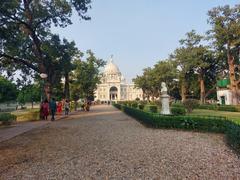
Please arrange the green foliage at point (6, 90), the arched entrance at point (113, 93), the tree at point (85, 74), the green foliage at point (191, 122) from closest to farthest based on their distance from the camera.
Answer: the green foliage at point (191, 122) → the tree at point (85, 74) → the green foliage at point (6, 90) → the arched entrance at point (113, 93)

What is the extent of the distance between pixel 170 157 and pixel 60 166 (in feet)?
10.1

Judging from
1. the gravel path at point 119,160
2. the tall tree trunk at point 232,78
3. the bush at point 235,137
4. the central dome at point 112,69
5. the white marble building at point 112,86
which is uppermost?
the central dome at point 112,69

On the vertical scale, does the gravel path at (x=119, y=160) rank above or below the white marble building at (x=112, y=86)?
below

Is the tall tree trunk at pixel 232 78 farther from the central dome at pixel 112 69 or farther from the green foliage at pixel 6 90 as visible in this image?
the central dome at pixel 112 69

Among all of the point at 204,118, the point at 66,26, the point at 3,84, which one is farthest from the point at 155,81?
the point at 204,118

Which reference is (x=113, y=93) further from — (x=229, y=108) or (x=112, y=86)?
(x=229, y=108)

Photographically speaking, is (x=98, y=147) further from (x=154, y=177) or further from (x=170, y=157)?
(x=154, y=177)

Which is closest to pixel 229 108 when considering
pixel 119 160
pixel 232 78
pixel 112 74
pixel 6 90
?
pixel 232 78

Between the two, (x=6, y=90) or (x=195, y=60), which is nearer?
(x=195, y=60)

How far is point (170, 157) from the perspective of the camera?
7832 millimetres

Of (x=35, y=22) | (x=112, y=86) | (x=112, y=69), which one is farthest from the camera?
(x=112, y=86)

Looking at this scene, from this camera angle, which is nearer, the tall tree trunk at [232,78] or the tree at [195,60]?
the tall tree trunk at [232,78]

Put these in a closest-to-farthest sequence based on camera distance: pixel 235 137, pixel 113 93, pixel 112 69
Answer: pixel 235 137
pixel 112 69
pixel 113 93

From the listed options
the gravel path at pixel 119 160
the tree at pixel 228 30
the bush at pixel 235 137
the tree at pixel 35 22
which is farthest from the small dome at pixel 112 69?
the bush at pixel 235 137
